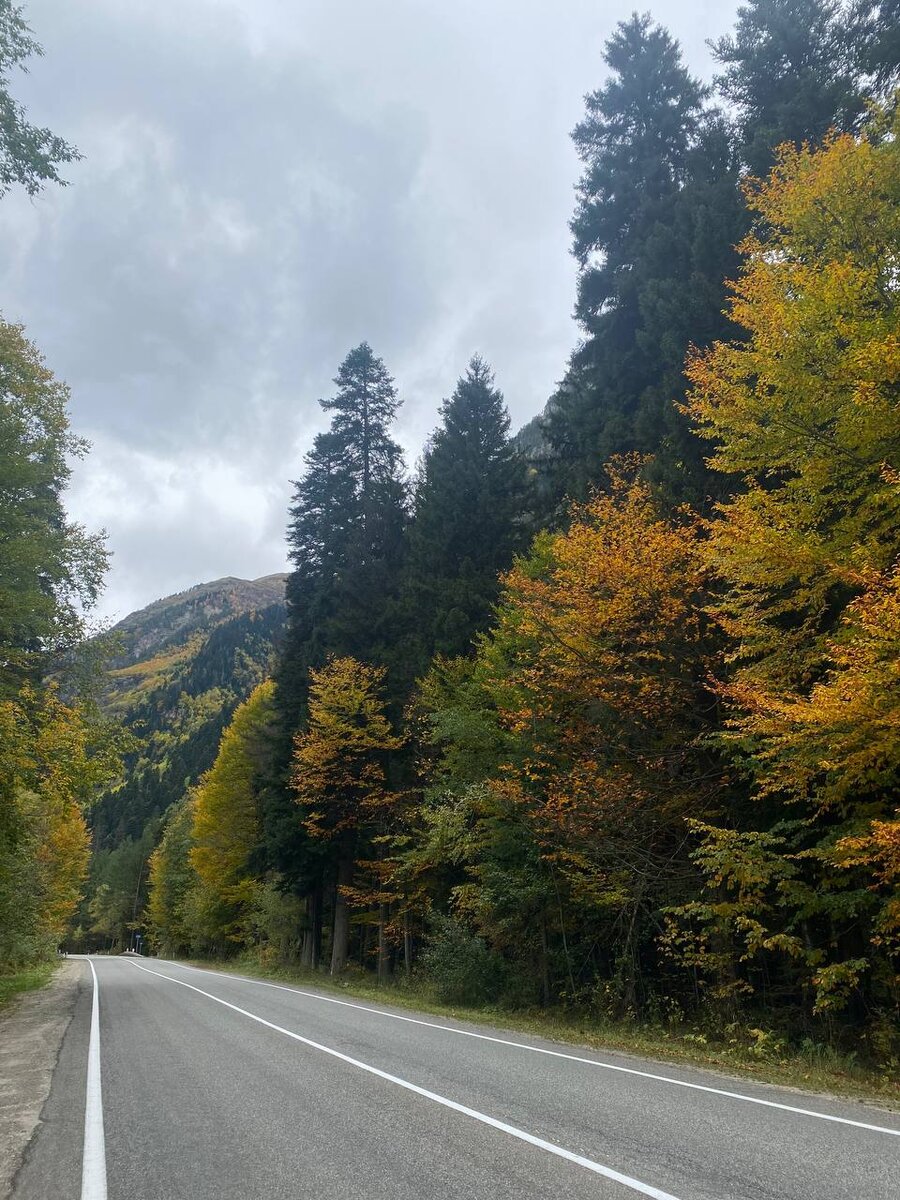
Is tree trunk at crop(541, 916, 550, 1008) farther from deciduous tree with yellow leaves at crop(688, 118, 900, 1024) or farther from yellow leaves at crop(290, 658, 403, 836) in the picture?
yellow leaves at crop(290, 658, 403, 836)

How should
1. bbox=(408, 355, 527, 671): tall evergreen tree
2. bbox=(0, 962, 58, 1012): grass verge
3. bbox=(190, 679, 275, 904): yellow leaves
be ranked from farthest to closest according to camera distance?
bbox=(190, 679, 275, 904): yellow leaves → bbox=(408, 355, 527, 671): tall evergreen tree → bbox=(0, 962, 58, 1012): grass verge

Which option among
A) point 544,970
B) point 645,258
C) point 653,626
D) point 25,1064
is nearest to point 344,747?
point 544,970

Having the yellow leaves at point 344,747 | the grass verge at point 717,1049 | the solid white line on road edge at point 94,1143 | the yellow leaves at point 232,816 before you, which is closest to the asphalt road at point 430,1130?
the solid white line on road edge at point 94,1143

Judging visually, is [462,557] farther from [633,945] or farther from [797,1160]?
[797,1160]

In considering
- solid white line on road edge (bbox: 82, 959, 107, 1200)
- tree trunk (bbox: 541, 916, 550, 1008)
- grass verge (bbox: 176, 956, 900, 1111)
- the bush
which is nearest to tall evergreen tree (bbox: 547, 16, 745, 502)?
→ grass verge (bbox: 176, 956, 900, 1111)

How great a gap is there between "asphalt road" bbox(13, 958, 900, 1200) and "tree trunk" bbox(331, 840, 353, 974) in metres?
19.2

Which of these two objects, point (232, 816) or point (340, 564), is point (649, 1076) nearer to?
point (340, 564)

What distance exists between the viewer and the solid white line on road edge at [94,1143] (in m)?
4.65

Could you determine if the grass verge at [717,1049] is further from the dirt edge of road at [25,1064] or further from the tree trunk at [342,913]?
the tree trunk at [342,913]

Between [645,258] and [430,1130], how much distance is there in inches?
796

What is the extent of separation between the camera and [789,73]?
18.2 metres

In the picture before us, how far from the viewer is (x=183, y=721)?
170875mm

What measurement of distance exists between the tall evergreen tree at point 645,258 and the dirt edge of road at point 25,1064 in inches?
556

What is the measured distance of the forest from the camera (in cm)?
1047
